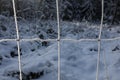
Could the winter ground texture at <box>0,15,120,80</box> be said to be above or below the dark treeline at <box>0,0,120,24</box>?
below

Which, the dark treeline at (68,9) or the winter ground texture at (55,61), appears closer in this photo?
the winter ground texture at (55,61)

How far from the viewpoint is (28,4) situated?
11.4 meters

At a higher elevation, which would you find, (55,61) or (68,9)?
(68,9)

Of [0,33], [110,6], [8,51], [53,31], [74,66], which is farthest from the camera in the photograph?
[110,6]

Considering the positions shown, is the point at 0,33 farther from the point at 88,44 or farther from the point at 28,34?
the point at 88,44

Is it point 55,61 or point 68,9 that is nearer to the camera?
point 55,61

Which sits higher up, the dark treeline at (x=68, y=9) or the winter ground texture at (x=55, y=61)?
the dark treeline at (x=68, y=9)

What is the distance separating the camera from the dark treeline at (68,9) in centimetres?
1058

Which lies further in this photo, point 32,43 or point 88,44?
point 32,43

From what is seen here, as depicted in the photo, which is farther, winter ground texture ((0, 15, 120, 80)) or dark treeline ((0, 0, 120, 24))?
dark treeline ((0, 0, 120, 24))

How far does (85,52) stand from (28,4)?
7180mm


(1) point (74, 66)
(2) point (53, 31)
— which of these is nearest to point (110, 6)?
(2) point (53, 31)

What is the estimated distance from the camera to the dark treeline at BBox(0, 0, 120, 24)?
1058cm

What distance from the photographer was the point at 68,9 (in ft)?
43.1
